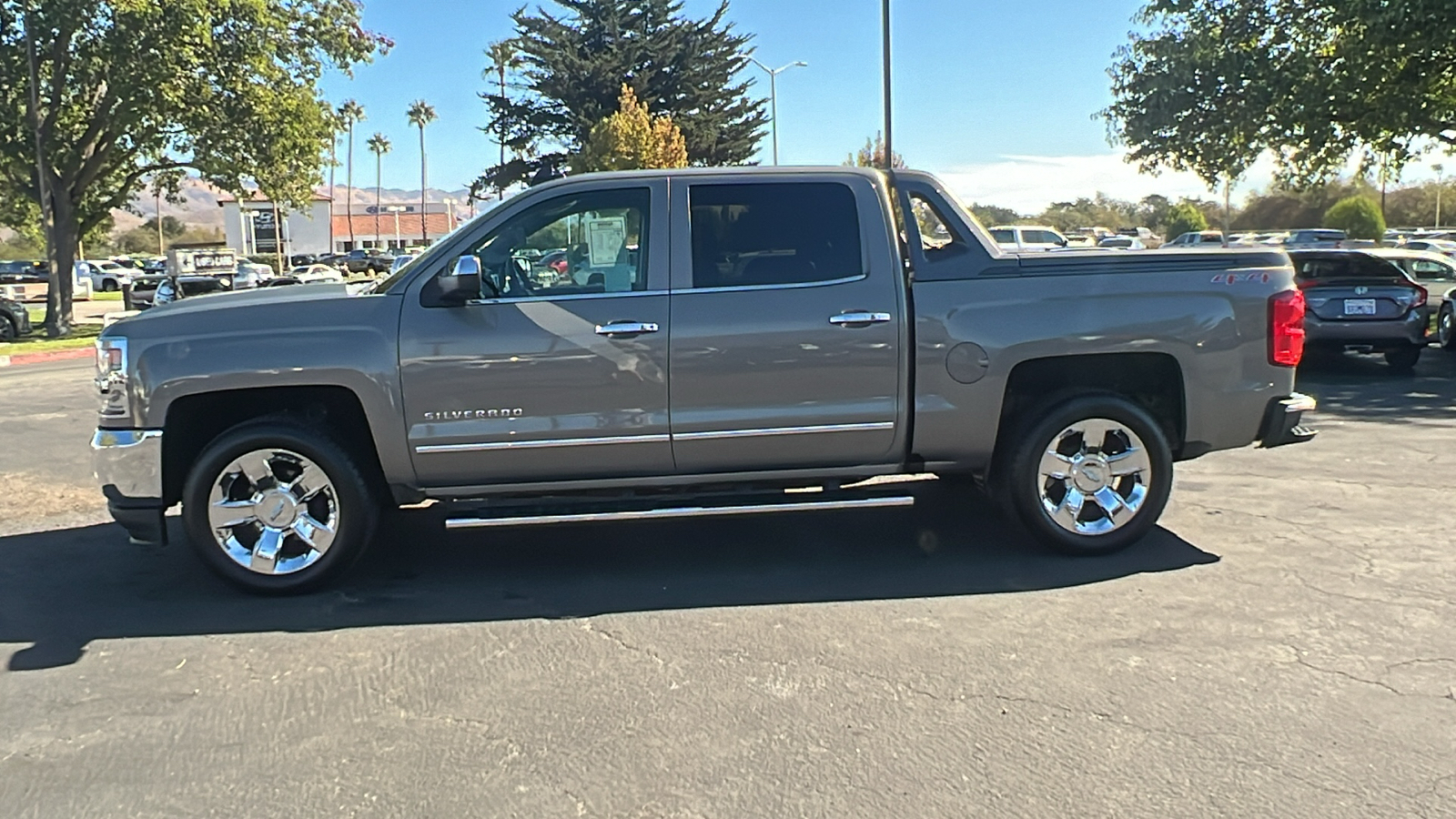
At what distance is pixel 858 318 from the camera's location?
5090 mm

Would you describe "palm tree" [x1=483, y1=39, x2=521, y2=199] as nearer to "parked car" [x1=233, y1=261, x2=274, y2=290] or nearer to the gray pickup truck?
"parked car" [x1=233, y1=261, x2=274, y2=290]

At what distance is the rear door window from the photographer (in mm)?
5180

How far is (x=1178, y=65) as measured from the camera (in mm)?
19344

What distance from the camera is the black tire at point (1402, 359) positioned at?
12703 millimetres

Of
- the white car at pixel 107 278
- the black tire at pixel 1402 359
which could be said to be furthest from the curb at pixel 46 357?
the white car at pixel 107 278

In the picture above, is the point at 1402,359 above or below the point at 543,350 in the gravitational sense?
below

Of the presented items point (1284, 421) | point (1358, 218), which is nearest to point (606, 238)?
point (1284, 421)

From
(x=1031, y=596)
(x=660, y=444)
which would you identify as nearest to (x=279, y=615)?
(x=660, y=444)

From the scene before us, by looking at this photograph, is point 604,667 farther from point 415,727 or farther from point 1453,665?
point 1453,665

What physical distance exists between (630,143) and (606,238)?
3287cm

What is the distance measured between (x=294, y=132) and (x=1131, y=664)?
23.2 metres

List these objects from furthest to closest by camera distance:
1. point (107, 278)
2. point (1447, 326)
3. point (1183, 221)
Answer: point (1183, 221), point (107, 278), point (1447, 326)

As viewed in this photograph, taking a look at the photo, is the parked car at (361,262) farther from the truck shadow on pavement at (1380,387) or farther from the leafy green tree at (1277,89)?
the truck shadow on pavement at (1380,387)

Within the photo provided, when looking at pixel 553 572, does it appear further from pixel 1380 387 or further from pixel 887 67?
pixel 887 67
